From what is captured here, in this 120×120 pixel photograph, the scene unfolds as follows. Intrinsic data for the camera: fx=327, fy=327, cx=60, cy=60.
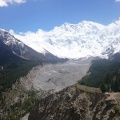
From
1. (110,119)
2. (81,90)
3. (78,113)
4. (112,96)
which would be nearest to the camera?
(110,119)

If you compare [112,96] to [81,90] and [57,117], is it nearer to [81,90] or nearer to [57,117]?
[81,90]

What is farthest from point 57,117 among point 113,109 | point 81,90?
point 113,109

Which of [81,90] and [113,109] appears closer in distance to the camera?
[113,109]

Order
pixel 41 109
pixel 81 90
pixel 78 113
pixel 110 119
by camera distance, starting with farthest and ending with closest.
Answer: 1. pixel 41 109
2. pixel 81 90
3. pixel 78 113
4. pixel 110 119

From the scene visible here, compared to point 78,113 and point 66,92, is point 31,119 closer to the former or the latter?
point 66,92

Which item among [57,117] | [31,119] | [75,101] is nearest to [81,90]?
[75,101]

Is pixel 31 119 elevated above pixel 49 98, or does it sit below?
below
